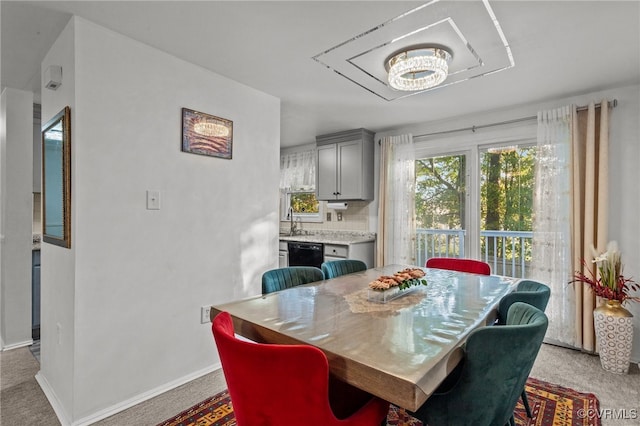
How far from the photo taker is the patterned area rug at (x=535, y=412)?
195 centimetres

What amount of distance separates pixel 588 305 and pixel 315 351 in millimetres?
3177

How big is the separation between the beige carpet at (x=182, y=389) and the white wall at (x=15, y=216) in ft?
0.95

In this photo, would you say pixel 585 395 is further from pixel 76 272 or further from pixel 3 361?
pixel 3 361

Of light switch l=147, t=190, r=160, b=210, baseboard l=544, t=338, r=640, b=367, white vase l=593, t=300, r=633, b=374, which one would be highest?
light switch l=147, t=190, r=160, b=210

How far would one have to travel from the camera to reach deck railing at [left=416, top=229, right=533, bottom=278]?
12.7 feet

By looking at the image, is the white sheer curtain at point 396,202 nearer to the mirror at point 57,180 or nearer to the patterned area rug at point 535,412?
the patterned area rug at point 535,412

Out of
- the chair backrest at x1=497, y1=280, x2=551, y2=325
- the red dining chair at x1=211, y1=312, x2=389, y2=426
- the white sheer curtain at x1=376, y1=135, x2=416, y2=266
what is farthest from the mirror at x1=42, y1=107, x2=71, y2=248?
the white sheer curtain at x1=376, y1=135, x2=416, y2=266

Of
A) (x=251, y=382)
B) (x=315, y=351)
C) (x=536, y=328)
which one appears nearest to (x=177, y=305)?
(x=251, y=382)

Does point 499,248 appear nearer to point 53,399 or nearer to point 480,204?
point 480,204

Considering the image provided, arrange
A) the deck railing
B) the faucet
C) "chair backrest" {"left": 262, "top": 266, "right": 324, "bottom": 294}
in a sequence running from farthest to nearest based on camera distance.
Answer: the faucet, the deck railing, "chair backrest" {"left": 262, "top": 266, "right": 324, "bottom": 294}

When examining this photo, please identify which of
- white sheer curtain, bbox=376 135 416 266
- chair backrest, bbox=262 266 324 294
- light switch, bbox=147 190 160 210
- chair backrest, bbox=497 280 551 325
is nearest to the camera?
chair backrest, bbox=497 280 551 325

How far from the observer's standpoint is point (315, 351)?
929 mm

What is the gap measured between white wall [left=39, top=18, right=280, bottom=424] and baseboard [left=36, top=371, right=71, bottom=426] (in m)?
0.02

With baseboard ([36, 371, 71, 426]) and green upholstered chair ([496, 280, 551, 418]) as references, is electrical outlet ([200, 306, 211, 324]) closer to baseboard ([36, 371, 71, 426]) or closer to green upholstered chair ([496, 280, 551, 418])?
baseboard ([36, 371, 71, 426])
